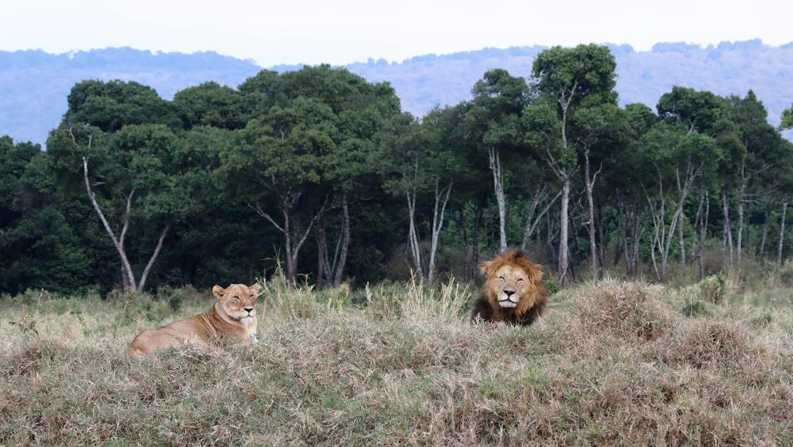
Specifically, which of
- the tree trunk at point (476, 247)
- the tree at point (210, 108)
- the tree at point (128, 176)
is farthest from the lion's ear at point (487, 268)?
the tree at point (210, 108)

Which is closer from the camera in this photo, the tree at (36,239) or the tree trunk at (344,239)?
the tree trunk at (344,239)

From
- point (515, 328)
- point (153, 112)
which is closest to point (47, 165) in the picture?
point (153, 112)

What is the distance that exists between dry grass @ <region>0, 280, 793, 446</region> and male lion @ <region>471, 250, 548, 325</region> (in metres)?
0.41

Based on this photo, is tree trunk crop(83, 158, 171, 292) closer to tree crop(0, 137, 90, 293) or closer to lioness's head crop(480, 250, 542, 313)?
tree crop(0, 137, 90, 293)

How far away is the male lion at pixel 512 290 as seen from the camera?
853cm

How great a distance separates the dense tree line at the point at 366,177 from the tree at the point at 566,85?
65 millimetres

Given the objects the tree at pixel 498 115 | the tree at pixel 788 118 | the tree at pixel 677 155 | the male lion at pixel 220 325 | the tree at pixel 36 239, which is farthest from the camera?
the tree at pixel 36 239

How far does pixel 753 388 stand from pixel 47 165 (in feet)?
106

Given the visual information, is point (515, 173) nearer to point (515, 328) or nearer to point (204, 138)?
point (204, 138)

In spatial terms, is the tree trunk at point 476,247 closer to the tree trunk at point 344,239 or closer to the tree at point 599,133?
the tree trunk at point 344,239

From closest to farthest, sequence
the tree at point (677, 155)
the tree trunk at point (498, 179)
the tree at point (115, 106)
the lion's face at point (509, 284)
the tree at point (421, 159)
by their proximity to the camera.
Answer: the lion's face at point (509, 284), the tree at point (677, 155), the tree trunk at point (498, 179), the tree at point (421, 159), the tree at point (115, 106)

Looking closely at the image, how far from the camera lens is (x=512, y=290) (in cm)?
848

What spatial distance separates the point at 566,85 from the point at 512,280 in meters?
22.8

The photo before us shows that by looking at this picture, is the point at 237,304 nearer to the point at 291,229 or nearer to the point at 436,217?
the point at 436,217
